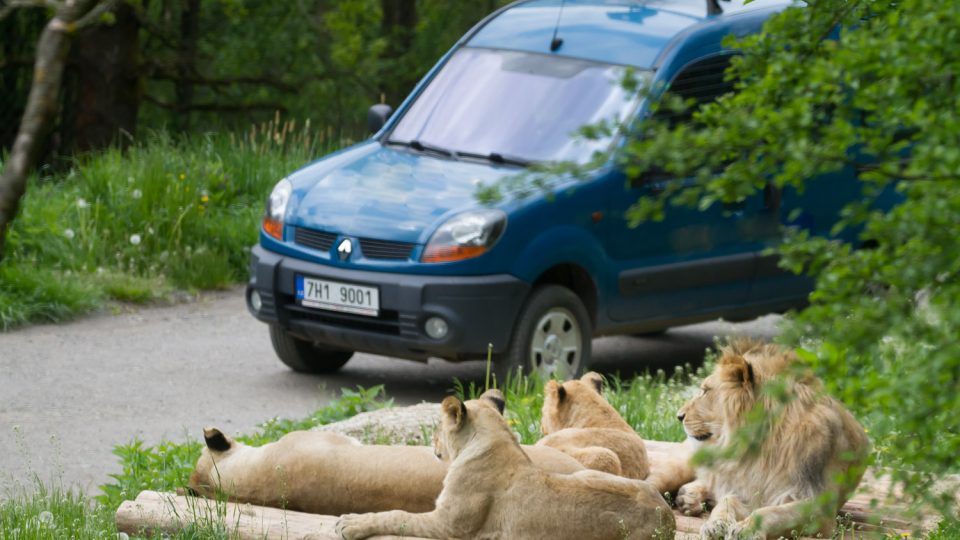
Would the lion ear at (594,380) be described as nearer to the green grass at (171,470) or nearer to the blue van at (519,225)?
the green grass at (171,470)

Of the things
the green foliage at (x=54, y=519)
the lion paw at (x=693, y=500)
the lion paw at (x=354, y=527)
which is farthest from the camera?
the lion paw at (x=693, y=500)

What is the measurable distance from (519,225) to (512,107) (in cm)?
114

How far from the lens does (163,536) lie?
15.8 ft

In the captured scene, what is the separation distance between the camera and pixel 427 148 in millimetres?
9336

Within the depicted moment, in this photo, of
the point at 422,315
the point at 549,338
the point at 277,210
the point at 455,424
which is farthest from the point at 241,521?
the point at 277,210

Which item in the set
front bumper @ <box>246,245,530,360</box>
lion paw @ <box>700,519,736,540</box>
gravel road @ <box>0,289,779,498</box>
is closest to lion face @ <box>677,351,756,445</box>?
lion paw @ <box>700,519,736,540</box>

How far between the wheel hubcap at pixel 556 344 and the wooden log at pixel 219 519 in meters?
3.86

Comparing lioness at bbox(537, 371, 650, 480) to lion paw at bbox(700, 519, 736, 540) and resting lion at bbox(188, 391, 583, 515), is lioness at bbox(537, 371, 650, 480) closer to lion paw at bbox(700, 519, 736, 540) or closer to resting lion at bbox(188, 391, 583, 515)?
resting lion at bbox(188, 391, 583, 515)

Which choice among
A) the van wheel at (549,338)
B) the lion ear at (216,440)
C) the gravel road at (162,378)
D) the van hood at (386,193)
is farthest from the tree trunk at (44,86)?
the lion ear at (216,440)

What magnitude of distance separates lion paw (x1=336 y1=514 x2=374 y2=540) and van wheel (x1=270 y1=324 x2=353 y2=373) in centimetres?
494

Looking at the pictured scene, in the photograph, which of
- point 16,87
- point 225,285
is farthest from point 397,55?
point 225,285

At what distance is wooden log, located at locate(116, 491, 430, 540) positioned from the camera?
15.0 feet

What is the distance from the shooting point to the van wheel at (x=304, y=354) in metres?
9.47

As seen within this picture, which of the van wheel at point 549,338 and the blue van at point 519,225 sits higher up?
the blue van at point 519,225
